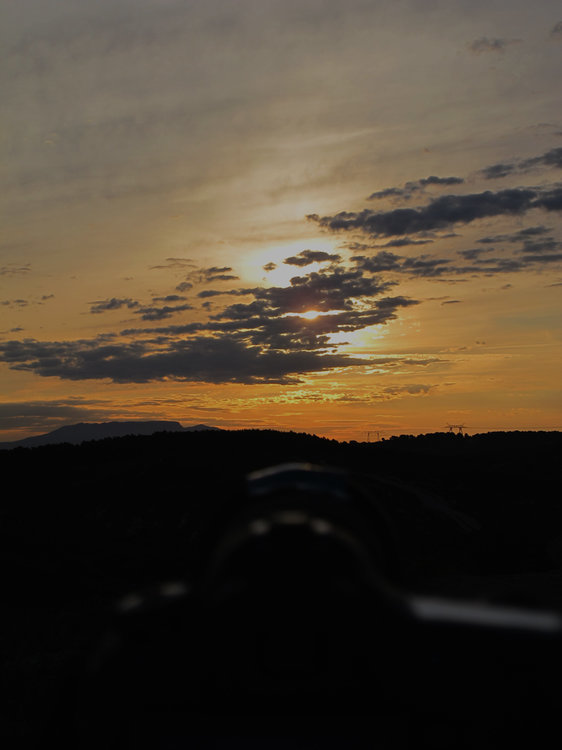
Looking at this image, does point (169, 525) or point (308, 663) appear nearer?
point (308, 663)

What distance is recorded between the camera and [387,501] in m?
34.0

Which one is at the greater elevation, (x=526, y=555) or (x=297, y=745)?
(x=297, y=745)

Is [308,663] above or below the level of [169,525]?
above

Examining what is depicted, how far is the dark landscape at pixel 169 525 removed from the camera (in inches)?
580

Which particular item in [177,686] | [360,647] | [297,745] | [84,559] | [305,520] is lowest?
[84,559]

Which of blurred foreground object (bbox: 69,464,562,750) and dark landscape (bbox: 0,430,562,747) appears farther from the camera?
dark landscape (bbox: 0,430,562,747)

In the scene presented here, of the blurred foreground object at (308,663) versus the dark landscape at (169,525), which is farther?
the dark landscape at (169,525)

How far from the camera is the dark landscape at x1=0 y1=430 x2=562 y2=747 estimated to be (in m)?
14.7

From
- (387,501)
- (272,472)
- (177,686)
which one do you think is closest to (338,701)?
(177,686)

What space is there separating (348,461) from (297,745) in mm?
42834

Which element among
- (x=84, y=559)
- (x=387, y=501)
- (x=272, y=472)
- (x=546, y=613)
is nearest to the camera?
(x=546, y=613)

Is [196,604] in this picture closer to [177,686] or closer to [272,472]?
[177,686]

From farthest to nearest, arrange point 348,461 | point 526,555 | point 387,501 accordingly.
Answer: point 348,461 → point 387,501 → point 526,555

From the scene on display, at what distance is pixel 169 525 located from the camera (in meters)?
30.9
